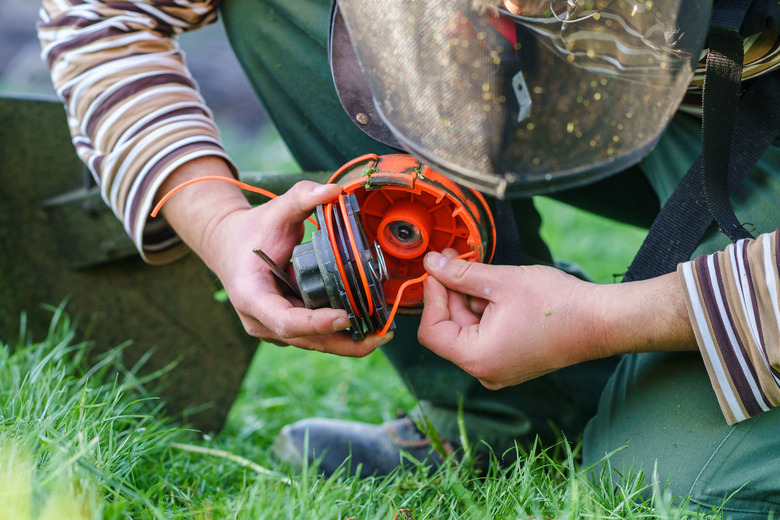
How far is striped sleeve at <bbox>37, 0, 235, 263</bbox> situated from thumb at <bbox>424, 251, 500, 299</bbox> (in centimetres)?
49

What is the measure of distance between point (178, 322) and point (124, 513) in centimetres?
88

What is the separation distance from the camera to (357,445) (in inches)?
59.5

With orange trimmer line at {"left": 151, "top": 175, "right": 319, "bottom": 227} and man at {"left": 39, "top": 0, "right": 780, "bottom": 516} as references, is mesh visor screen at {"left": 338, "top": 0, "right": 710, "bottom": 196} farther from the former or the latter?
orange trimmer line at {"left": 151, "top": 175, "right": 319, "bottom": 227}

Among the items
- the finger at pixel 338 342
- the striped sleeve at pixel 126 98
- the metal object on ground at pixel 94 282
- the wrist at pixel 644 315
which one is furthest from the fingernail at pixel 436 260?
the metal object on ground at pixel 94 282

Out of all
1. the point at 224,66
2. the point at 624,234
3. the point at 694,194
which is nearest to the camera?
the point at 694,194

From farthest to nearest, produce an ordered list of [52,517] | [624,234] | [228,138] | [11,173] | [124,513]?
[228,138], [624,234], [11,173], [124,513], [52,517]

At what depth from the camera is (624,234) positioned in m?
2.87

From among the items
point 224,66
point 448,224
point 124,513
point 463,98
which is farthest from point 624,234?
point 224,66

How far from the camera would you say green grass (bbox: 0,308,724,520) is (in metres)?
0.86

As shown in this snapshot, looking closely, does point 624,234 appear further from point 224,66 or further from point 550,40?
point 224,66

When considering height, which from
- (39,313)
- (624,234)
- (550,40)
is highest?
(550,40)

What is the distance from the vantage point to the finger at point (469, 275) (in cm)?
101

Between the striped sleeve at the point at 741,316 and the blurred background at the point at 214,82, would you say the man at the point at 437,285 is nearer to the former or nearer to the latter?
the striped sleeve at the point at 741,316

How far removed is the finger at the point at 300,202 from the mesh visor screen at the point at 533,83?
0.51 feet
